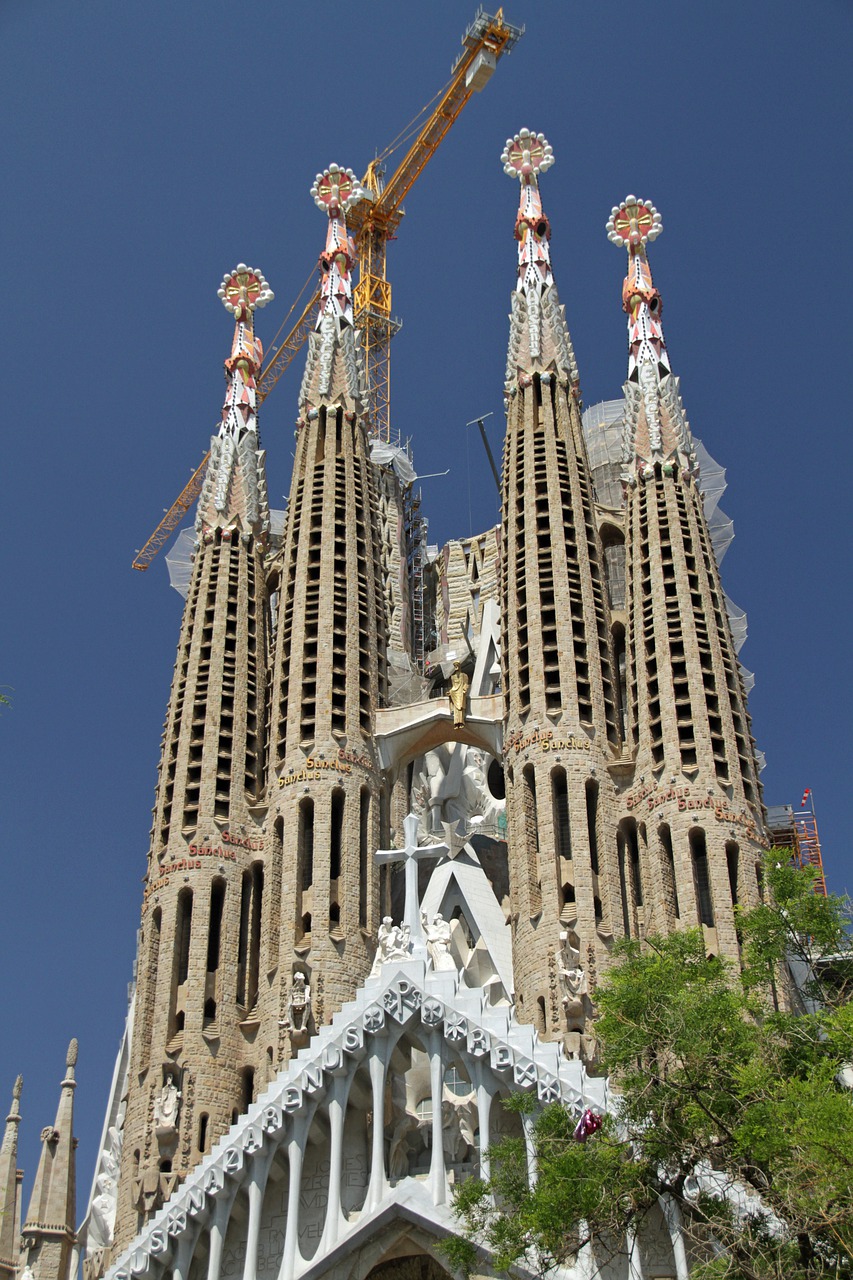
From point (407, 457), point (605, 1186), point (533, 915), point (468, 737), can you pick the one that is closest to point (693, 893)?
point (533, 915)

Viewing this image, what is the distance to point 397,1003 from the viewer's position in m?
25.5

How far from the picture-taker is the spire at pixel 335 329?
3962 cm

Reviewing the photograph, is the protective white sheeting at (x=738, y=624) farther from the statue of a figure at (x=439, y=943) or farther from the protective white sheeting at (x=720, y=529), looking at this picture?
the statue of a figure at (x=439, y=943)

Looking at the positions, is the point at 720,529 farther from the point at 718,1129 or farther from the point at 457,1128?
the point at 718,1129

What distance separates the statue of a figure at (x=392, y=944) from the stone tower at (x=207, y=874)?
440 centimetres

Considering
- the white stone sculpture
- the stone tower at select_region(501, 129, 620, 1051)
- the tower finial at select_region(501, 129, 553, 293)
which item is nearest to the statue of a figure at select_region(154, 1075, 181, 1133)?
the stone tower at select_region(501, 129, 620, 1051)

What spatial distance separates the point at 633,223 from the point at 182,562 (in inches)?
537

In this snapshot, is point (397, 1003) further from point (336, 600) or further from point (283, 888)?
point (336, 600)

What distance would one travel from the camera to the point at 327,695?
3438 cm

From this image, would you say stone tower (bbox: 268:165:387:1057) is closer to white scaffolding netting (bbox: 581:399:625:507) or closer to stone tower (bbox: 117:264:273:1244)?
stone tower (bbox: 117:264:273:1244)

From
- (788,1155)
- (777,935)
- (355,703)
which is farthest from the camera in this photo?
(355,703)

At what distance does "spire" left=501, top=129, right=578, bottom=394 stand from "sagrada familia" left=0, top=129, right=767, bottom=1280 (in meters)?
0.09

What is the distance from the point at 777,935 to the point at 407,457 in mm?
33085

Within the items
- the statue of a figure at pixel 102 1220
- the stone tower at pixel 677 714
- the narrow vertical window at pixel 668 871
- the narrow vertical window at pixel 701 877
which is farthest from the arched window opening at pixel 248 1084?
the narrow vertical window at pixel 701 877
